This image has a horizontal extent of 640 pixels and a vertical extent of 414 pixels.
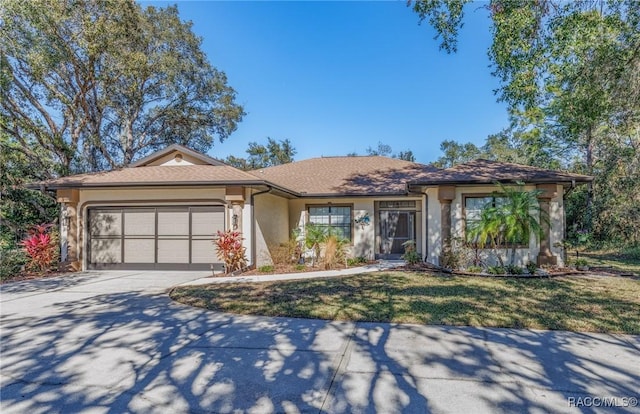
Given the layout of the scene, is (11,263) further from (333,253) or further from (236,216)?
(333,253)

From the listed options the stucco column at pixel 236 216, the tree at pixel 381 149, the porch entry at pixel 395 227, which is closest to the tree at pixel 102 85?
the stucco column at pixel 236 216

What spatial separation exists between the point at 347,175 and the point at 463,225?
6168mm

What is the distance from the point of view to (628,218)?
1361 cm

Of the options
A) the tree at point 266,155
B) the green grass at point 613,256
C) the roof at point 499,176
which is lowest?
the green grass at point 613,256

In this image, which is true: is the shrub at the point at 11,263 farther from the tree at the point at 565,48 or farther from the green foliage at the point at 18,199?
the tree at the point at 565,48

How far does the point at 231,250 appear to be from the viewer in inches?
392

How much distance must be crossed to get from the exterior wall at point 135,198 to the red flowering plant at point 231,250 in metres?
0.84

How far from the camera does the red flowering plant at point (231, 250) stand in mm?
9945

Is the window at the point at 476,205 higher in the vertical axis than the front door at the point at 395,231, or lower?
higher

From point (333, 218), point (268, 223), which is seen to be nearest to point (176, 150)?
point (268, 223)

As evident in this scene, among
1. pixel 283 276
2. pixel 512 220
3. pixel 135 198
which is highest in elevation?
pixel 135 198

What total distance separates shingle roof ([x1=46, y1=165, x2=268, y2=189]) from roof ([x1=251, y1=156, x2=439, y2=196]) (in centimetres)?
291

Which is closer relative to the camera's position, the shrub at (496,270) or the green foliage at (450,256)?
the shrub at (496,270)

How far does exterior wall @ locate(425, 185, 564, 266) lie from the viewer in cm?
1041
